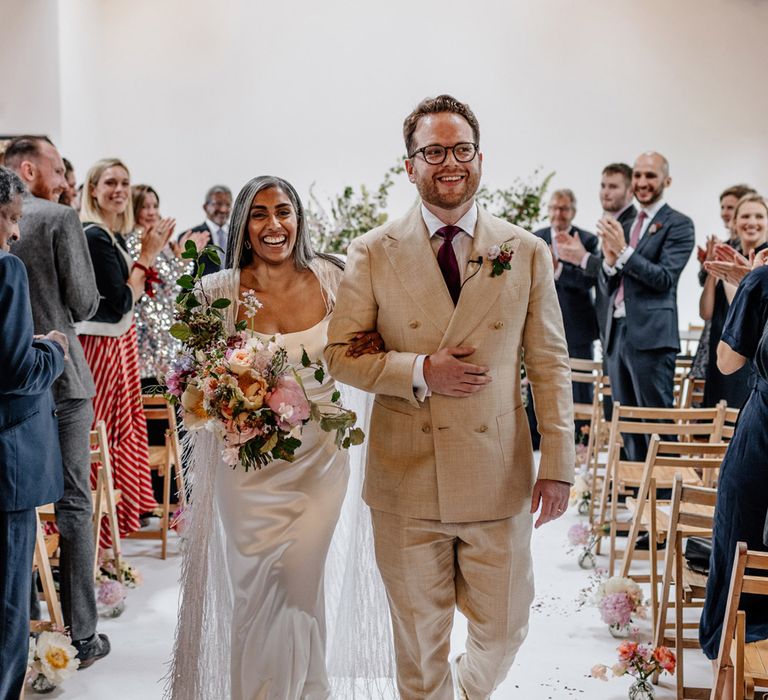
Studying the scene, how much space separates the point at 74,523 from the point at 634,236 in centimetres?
433

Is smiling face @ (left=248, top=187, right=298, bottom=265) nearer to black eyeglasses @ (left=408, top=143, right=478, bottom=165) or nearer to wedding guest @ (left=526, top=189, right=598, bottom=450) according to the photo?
black eyeglasses @ (left=408, top=143, right=478, bottom=165)

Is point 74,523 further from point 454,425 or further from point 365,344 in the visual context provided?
point 454,425

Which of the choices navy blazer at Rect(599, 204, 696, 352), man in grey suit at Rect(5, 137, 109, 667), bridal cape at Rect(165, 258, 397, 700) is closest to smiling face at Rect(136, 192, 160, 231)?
man in grey suit at Rect(5, 137, 109, 667)

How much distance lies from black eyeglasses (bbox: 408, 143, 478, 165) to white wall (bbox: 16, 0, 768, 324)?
8.91 m

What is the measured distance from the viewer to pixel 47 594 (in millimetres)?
3793

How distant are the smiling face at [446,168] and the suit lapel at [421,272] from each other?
0.13 meters

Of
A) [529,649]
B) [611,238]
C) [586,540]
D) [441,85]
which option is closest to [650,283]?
[611,238]

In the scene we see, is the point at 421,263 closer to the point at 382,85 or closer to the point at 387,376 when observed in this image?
the point at 387,376

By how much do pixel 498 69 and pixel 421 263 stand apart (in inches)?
366

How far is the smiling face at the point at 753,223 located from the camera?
18.7 ft

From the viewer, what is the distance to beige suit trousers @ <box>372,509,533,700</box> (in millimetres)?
2721

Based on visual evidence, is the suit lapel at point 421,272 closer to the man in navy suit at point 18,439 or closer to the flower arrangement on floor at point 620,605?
the man in navy suit at point 18,439

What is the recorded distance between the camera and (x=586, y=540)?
565 cm

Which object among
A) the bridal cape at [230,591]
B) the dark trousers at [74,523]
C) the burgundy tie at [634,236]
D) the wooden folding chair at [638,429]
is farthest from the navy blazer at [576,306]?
the dark trousers at [74,523]
